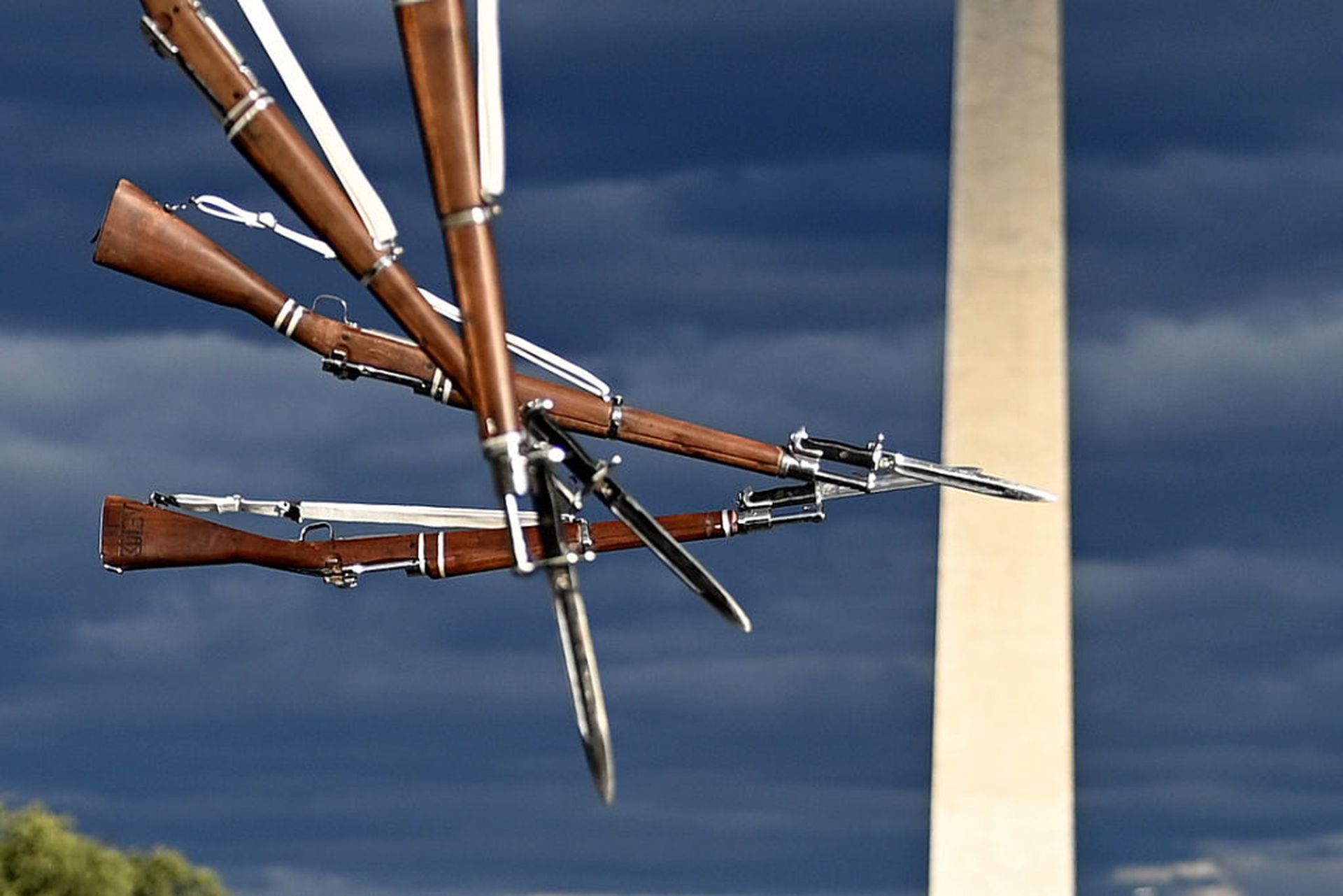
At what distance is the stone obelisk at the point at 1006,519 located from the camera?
26.1 meters

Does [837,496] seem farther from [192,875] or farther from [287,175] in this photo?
[192,875]

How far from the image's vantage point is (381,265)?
49.5 ft

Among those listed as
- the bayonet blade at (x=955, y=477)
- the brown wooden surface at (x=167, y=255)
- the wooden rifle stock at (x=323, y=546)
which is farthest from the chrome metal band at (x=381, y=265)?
the bayonet blade at (x=955, y=477)

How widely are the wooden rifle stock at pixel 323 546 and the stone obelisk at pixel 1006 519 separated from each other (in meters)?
8.38

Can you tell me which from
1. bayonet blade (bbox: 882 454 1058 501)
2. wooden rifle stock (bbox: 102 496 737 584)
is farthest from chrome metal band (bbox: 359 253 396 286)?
bayonet blade (bbox: 882 454 1058 501)

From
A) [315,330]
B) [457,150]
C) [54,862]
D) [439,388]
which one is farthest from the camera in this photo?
[54,862]

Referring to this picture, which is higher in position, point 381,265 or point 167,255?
point 167,255

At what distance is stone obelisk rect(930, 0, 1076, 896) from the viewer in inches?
1027

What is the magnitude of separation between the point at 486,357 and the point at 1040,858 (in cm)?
1337

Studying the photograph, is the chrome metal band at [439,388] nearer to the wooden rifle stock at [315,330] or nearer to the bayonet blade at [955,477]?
the wooden rifle stock at [315,330]

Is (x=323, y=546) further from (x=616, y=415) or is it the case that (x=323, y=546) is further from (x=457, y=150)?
(x=457, y=150)

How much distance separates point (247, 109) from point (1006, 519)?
12.9 metres

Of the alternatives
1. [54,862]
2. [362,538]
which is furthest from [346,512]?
[54,862]

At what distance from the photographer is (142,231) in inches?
648
